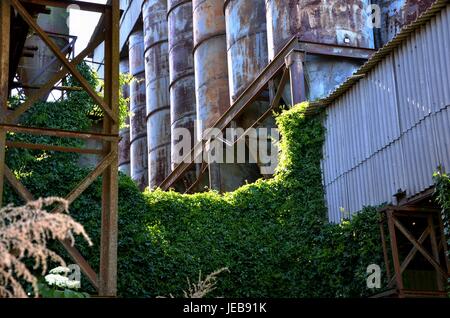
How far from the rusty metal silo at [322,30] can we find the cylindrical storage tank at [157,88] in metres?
12.5

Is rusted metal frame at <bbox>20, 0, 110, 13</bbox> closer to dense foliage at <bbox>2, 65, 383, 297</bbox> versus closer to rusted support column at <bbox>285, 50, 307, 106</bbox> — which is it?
dense foliage at <bbox>2, 65, 383, 297</bbox>

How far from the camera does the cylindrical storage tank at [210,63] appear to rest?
25.2 m

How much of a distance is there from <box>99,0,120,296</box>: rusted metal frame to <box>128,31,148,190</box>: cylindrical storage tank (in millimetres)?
23211

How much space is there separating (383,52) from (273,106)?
4.42 m

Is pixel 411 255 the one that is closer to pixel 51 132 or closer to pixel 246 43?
pixel 51 132

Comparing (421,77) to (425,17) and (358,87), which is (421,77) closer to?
(425,17)

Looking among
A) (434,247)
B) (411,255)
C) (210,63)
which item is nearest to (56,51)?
(411,255)

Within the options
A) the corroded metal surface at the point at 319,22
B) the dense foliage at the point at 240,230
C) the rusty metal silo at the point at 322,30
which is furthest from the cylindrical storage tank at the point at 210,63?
the dense foliage at the point at 240,230

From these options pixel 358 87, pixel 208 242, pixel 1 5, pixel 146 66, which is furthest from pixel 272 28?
pixel 146 66

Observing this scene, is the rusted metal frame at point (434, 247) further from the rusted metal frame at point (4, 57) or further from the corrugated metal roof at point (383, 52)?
the rusted metal frame at point (4, 57)

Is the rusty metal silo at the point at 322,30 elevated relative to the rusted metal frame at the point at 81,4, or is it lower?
elevated

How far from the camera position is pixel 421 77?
552 inches

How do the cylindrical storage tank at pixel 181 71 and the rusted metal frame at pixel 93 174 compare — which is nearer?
the rusted metal frame at pixel 93 174

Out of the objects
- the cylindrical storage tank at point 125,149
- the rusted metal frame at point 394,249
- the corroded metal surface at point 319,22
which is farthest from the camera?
the cylindrical storage tank at point 125,149
